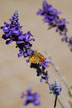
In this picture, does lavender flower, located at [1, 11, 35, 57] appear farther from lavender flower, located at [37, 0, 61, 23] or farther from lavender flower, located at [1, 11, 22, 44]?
lavender flower, located at [37, 0, 61, 23]

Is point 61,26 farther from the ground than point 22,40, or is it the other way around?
point 61,26

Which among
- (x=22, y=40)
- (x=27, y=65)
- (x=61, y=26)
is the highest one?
(x=27, y=65)

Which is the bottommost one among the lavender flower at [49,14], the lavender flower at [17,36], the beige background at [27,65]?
the lavender flower at [17,36]

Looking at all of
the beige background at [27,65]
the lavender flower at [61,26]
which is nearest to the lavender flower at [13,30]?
the lavender flower at [61,26]

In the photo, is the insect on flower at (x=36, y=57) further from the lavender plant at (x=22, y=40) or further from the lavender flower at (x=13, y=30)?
the lavender flower at (x=13, y=30)

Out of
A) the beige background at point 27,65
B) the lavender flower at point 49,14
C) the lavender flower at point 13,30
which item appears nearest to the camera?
the lavender flower at point 13,30

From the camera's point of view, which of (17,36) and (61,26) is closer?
(17,36)

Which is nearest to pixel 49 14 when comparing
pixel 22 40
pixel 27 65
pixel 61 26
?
pixel 61 26

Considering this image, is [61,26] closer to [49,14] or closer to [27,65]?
[49,14]

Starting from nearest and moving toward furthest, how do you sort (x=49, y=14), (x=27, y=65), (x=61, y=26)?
1. (x=49, y=14)
2. (x=61, y=26)
3. (x=27, y=65)
